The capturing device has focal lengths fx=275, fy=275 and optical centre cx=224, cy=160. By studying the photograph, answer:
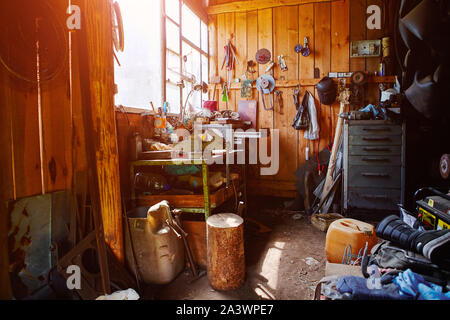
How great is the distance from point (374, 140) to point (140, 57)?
2966 mm

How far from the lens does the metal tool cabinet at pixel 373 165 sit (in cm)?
336

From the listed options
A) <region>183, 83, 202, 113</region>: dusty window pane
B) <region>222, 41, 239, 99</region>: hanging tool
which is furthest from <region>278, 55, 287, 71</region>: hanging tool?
<region>183, 83, 202, 113</region>: dusty window pane

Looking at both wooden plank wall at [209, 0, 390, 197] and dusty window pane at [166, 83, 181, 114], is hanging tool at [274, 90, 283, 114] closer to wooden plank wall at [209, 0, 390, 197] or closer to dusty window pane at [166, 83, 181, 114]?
wooden plank wall at [209, 0, 390, 197]

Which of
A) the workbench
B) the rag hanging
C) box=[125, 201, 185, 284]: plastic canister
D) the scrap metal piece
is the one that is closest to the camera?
the scrap metal piece

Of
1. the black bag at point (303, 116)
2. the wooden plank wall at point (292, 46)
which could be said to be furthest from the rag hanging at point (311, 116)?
the wooden plank wall at point (292, 46)

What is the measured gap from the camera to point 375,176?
11.3 ft

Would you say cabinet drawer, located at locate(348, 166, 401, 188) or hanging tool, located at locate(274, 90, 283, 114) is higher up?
hanging tool, located at locate(274, 90, 283, 114)

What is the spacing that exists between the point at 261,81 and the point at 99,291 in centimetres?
396

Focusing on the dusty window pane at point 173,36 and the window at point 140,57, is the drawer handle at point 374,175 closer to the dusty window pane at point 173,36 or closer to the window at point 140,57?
the window at point 140,57

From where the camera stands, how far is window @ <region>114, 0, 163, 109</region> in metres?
2.75

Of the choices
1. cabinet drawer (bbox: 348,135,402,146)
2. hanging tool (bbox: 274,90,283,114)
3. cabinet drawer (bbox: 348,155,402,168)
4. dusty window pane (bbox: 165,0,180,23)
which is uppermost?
dusty window pane (bbox: 165,0,180,23)

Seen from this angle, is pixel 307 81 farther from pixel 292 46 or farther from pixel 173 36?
pixel 173 36

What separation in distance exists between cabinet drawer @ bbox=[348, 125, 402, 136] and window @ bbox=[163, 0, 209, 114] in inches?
85.2
